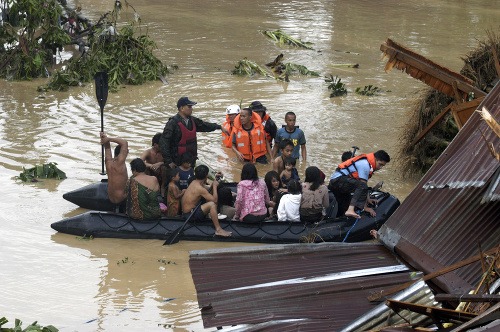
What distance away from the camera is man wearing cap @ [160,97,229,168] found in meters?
13.6

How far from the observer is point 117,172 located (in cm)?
1275

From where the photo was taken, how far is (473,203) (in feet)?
24.7

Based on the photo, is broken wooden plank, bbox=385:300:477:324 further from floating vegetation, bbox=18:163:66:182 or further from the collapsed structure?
floating vegetation, bbox=18:163:66:182

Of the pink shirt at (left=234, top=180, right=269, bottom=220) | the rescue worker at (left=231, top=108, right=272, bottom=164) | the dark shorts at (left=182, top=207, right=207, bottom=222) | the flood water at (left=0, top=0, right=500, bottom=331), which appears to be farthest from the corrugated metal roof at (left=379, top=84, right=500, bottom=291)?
the rescue worker at (left=231, top=108, right=272, bottom=164)

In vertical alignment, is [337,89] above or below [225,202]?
above

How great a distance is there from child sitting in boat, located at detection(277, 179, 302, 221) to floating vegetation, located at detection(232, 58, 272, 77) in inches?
402

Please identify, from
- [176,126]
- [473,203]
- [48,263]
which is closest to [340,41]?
[176,126]

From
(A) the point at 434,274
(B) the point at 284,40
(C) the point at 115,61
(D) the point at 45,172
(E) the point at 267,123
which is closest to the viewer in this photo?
(A) the point at 434,274

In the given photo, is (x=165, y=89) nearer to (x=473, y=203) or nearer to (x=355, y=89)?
(x=355, y=89)

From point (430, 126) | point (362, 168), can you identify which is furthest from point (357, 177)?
point (430, 126)

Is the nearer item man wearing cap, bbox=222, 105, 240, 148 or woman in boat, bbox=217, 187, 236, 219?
woman in boat, bbox=217, 187, 236, 219

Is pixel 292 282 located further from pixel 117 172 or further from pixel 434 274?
pixel 117 172

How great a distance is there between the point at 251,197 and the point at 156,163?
2.19 metres

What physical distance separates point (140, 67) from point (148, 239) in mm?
9691
